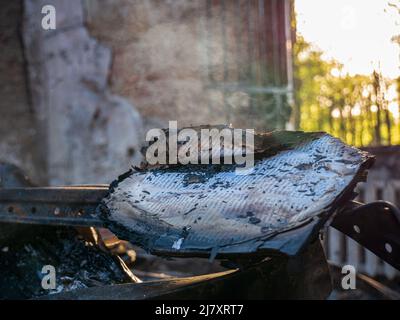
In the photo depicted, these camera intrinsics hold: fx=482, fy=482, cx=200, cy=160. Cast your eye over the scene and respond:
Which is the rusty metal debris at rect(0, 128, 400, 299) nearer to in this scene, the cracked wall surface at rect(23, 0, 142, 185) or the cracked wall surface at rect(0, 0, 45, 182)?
the cracked wall surface at rect(23, 0, 142, 185)

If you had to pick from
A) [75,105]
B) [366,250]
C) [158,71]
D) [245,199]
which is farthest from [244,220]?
[75,105]

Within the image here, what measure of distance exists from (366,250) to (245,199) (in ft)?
11.9

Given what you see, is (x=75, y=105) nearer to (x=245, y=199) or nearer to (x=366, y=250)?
(x=366, y=250)

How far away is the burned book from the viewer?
3.96ft

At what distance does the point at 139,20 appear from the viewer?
465 cm

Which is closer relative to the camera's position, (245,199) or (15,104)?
(245,199)

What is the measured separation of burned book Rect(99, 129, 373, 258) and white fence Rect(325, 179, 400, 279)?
320 centimetres

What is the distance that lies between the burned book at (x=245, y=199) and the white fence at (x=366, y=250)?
10.5 feet

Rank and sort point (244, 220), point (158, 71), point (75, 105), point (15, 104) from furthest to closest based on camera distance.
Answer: point (15, 104), point (75, 105), point (158, 71), point (244, 220)

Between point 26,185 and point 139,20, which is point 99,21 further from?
point 26,185

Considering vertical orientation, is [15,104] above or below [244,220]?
above

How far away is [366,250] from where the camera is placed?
4.59m

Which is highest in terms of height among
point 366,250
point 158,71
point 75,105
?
point 158,71
